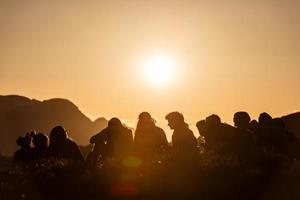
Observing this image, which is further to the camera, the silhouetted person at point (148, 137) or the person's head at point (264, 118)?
the person's head at point (264, 118)

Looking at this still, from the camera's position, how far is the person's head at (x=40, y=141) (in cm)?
1828

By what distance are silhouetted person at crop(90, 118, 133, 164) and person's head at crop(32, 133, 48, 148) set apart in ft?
6.10

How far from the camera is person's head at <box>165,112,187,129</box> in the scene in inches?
619

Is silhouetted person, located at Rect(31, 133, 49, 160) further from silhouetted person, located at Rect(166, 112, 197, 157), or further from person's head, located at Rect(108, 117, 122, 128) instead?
silhouetted person, located at Rect(166, 112, 197, 157)

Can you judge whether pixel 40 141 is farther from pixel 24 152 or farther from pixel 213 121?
pixel 213 121

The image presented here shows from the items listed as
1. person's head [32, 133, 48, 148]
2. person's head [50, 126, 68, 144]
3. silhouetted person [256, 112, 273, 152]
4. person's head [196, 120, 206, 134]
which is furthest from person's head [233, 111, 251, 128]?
person's head [32, 133, 48, 148]

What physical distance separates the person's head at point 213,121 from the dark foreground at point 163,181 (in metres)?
2.63

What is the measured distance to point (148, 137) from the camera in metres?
17.0

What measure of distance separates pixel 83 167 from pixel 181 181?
2899 mm

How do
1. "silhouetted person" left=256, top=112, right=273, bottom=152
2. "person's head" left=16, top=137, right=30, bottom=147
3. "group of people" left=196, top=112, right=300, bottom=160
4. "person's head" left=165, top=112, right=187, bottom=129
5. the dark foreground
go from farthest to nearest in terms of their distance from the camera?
"person's head" left=16, top=137, right=30, bottom=147
"silhouetted person" left=256, top=112, right=273, bottom=152
"person's head" left=165, top=112, right=187, bottom=129
"group of people" left=196, top=112, right=300, bottom=160
the dark foreground

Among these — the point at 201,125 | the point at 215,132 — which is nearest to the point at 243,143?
the point at 215,132

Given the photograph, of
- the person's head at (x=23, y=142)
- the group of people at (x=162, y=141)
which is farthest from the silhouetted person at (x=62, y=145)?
the person's head at (x=23, y=142)

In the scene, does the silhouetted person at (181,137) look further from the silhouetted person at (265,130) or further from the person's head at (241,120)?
the silhouetted person at (265,130)

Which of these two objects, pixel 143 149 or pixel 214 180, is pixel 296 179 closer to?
pixel 214 180
